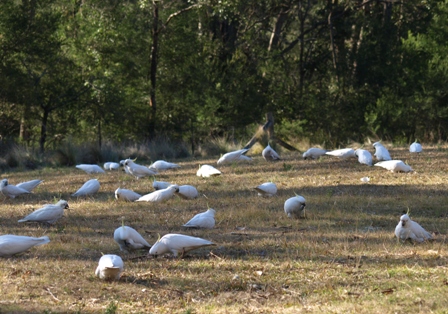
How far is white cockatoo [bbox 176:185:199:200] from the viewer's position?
998 cm

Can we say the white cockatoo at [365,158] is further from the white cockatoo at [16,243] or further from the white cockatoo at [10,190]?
the white cockatoo at [16,243]

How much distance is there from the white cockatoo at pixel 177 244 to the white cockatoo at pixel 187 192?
3.32 metres

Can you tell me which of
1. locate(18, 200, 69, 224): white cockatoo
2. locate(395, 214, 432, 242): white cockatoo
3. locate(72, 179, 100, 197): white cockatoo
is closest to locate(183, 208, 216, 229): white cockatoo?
locate(18, 200, 69, 224): white cockatoo

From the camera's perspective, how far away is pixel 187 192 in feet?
33.0

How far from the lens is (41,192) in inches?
464

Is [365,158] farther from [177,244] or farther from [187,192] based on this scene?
[177,244]

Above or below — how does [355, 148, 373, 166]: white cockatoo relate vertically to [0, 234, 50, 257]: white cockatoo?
above

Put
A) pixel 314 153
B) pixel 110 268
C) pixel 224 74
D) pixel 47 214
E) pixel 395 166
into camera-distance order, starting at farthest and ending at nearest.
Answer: pixel 224 74 → pixel 314 153 → pixel 395 166 → pixel 47 214 → pixel 110 268

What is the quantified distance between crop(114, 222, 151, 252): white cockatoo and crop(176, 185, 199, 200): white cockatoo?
3060 millimetres

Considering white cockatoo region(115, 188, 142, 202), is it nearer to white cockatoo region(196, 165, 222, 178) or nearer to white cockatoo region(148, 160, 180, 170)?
white cockatoo region(196, 165, 222, 178)

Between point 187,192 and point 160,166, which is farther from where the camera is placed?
point 160,166

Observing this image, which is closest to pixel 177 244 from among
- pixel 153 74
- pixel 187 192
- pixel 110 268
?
pixel 110 268

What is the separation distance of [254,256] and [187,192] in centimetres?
341

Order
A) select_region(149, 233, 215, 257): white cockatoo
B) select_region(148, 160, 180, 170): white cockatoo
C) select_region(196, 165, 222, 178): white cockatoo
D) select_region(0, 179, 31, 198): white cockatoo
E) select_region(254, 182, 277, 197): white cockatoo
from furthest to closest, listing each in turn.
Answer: select_region(148, 160, 180, 170): white cockatoo
select_region(196, 165, 222, 178): white cockatoo
select_region(0, 179, 31, 198): white cockatoo
select_region(254, 182, 277, 197): white cockatoo
select_region(149, 233, 215, 257): white cockatoo
